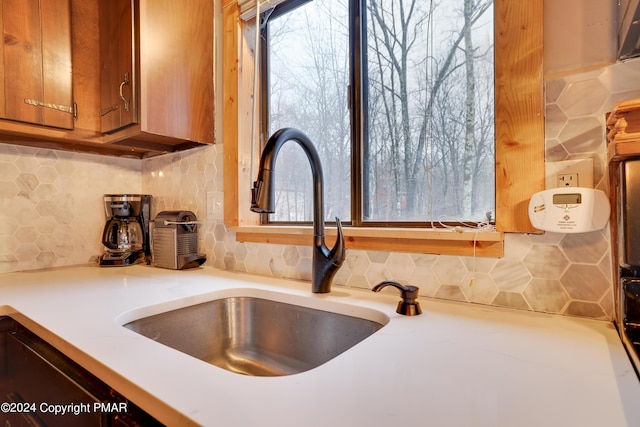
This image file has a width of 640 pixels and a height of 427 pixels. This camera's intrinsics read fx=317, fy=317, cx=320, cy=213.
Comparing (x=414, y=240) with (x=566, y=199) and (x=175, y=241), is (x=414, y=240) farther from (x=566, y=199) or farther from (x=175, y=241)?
(x=175, y=241)

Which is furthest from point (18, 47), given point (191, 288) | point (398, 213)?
point (398, 213)

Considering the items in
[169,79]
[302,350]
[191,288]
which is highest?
[169,79]

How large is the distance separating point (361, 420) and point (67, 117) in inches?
63.9

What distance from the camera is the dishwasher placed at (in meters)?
0.53

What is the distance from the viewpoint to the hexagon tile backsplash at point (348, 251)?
2.28 ft

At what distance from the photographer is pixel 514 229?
77 centimetres

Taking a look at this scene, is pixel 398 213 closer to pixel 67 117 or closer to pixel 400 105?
pixel 400 105

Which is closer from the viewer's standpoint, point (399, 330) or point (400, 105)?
point (399, 330)

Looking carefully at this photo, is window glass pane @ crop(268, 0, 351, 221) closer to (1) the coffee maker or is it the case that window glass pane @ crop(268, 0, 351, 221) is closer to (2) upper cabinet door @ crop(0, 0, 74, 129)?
(1) the coffee maker

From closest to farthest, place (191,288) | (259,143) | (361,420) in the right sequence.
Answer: (361,420)
(191,288)
(259,143)

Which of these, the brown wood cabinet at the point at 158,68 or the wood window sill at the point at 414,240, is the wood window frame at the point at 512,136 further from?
the brown wood cabinet at the point at 158,68

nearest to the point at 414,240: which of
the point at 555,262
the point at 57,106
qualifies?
the point at 555,262

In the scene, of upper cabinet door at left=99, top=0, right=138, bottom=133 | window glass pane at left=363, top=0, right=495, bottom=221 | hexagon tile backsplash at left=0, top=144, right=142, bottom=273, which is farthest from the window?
hexagon tile backsplash at left=0, top=144, right=142, bottom=273

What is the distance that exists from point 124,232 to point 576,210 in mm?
1768
